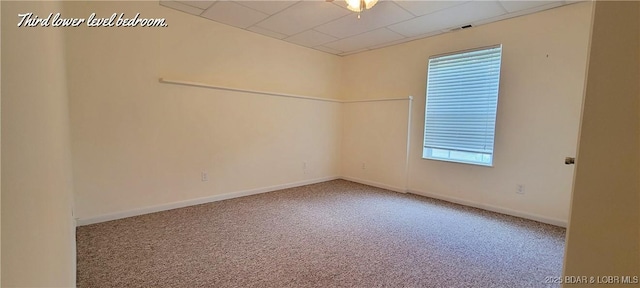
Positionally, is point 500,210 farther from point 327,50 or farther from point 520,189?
point 327,50

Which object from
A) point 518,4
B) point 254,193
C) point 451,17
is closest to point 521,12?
point 518,4

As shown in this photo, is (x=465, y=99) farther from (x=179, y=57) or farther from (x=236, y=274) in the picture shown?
(x=179, y=57)

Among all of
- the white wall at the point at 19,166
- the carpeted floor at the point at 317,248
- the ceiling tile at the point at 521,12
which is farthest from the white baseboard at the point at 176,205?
the ceiling tile at the point at 521,12

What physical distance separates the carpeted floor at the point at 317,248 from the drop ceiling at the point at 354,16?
7.77ft

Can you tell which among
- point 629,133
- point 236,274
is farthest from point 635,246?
point 236,274

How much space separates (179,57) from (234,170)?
5.25ft

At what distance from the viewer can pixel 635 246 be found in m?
0.69

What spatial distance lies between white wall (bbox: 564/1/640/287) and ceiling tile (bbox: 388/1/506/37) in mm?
2590

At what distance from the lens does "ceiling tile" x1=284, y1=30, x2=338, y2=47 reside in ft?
12.9

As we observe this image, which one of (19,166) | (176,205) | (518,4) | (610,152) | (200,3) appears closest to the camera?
(19,166)

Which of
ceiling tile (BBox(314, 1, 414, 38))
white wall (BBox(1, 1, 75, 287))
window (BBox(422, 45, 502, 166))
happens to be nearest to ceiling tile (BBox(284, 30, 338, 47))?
ceiling tile (BBox(314, 1, 414, 38))

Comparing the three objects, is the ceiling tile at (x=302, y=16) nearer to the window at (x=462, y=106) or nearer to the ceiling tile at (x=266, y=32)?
the ceiling tile at (x=266, y=32)

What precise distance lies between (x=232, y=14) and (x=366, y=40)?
2.00 meters

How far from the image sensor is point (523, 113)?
125 inches
